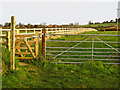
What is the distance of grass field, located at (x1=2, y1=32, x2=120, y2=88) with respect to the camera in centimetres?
715

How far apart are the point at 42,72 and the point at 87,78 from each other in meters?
2.01

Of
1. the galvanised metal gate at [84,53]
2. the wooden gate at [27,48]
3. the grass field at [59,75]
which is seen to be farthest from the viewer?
the galvanised metal gate at [84,53]

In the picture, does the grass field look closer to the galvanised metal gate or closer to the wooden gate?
the wooden gate

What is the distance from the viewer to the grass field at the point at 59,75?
715cm

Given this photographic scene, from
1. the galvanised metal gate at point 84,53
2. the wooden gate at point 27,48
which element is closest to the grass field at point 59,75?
the wooden gate at point 27,48

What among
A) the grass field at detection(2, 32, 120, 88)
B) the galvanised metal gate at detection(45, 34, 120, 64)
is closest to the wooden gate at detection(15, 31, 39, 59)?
the grass field at detection(2, 32, 120, 88)

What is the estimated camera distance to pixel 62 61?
1009 cm

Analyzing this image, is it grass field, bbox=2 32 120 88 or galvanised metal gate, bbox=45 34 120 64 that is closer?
grass field, bbox=2 32 120 88

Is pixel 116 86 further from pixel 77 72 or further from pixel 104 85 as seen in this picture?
pixel 77 72

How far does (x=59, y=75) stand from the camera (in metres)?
8.17

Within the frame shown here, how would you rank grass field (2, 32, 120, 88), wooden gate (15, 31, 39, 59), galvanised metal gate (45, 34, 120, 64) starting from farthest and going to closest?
galvanised metal gate (45, 34, 120, 64) → wooden gate (15, 31, 39, 59) → grass field (2, 32, 120, 88)

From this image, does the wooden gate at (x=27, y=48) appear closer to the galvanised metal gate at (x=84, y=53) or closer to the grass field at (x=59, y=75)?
the grass field at (x=59, y=75)

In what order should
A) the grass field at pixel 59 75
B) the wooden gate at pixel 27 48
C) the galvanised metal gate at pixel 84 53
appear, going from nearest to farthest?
the grass field at pixel 59 75, the wooden gate at pixel 27 48, the galvanised metal gate at pixel 84 53

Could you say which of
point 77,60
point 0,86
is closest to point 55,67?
point 77,60
